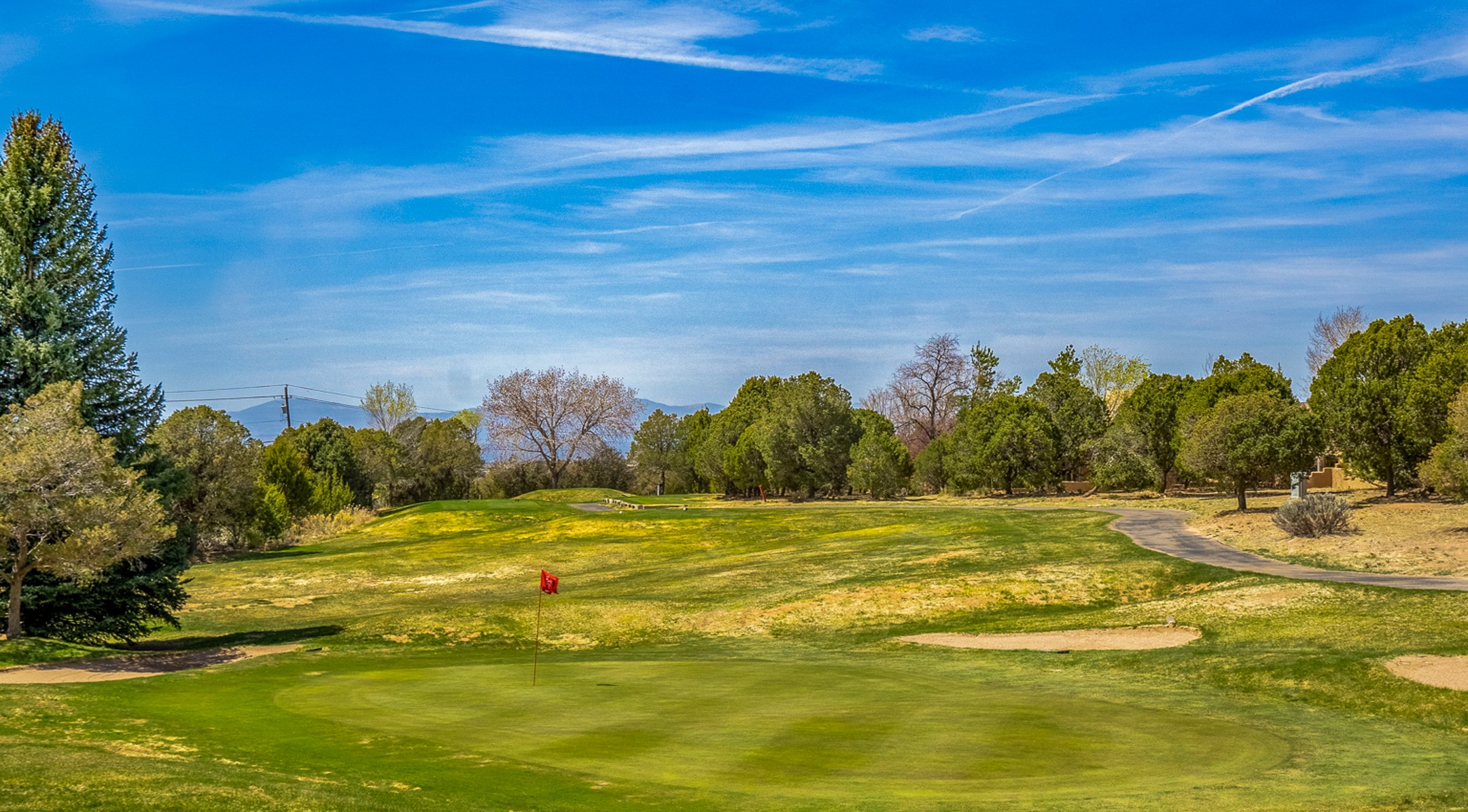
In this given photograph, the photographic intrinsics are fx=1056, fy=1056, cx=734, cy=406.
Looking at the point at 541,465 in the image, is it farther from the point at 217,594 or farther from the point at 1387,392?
the point at 1387,392

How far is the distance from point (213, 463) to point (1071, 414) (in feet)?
213

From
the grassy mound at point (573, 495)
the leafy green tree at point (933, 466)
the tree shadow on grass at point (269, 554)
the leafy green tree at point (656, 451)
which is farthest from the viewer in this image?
the leafy green tree at point (656, 451)

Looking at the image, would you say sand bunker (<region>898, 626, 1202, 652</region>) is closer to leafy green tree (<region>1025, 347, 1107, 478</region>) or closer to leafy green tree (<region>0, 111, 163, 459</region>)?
leafy green tree (<region>0, 111, 163, 459</region>)

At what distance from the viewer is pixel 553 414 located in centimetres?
11481

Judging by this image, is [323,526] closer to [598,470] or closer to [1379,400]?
[598,470]

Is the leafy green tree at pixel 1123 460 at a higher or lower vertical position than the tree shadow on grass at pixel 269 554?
higher

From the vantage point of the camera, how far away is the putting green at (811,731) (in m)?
14.2

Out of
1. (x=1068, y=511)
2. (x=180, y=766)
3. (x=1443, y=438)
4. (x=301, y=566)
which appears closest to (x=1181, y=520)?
(x=1068, y=511)

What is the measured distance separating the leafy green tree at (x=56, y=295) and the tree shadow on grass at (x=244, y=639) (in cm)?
595

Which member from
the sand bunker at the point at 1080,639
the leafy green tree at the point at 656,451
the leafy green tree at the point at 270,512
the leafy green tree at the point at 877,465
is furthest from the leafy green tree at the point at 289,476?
the sand bunker at the point at 1080,639

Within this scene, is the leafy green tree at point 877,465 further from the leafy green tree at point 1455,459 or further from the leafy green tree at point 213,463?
the leafy green tree at point 1455,459

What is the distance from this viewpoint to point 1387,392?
181 ft

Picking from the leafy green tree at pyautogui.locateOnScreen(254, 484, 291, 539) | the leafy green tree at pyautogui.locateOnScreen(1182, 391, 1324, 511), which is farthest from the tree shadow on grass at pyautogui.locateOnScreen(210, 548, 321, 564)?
the leafy green tree at pyautogui.locateOnScreen(1182, 391, 1324, 511)

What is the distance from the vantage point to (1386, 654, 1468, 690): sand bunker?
19911 millimetres
